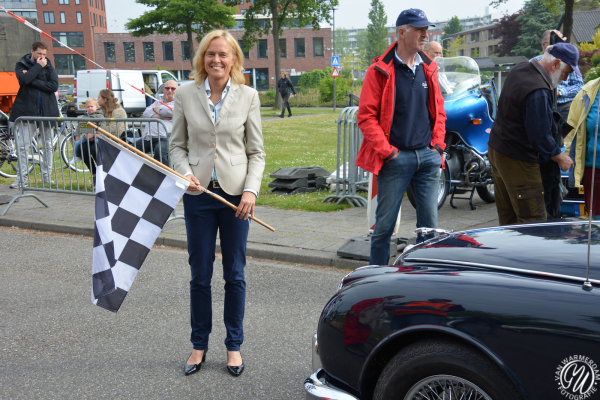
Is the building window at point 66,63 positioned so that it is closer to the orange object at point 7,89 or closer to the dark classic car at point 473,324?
the orange object at point 7,89

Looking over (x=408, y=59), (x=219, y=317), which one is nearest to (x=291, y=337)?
(x=219, y=317)

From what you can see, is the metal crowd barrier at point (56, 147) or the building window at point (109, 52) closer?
the metal crowd barrier at point (56, 147)

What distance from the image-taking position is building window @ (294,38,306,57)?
72.9 metres

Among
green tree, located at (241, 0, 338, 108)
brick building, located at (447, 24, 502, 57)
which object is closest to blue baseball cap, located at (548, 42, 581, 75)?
green tree, located at (241, 0, 338, 108)

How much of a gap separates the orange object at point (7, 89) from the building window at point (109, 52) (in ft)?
228

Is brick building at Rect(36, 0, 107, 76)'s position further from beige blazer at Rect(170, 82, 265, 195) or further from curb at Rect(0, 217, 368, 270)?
beige blazer at Rect(170, 82, 265, 195)

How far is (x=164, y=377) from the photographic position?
3572 millimetres

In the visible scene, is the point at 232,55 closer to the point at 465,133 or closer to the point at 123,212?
the point at 123,212

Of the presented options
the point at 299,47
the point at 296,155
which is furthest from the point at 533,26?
the point at 296,155

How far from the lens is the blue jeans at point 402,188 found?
446 centimetres

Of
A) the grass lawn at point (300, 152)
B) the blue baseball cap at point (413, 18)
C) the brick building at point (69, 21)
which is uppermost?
the brick building at point (69, 21)

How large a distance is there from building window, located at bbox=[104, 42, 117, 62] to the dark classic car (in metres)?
81.9

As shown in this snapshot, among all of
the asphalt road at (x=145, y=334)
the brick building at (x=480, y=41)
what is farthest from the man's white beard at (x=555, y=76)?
the brick building at (x=480, y=41)

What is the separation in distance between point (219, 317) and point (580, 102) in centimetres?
356
